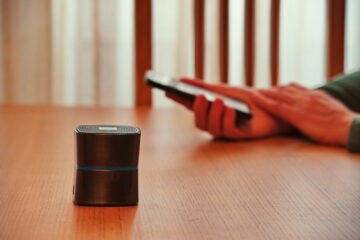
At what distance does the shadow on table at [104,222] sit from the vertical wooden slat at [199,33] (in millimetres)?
1082

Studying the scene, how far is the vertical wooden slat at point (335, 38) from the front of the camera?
1704 millimetres

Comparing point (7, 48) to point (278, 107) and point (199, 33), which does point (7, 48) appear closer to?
point (199, 33)

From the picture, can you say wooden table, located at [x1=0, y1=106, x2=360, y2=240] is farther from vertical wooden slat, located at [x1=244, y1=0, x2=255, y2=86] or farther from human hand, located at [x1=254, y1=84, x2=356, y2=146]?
vertical wooden slat, located at [x1=244, y1=0, x2=255, y2=86]

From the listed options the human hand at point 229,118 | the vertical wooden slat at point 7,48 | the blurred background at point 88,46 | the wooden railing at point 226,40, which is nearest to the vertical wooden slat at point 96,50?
the blurred background at point 88,46

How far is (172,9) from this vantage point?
7.94 ft

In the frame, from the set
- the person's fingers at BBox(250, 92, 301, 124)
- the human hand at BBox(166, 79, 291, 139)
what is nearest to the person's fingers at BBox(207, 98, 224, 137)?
the human hand at BBox(166, 79, 291, 139)

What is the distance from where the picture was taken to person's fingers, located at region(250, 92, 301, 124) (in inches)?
45.9

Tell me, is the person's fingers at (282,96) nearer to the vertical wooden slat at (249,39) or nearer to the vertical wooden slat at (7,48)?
the vertical wooden slat at (249,39)

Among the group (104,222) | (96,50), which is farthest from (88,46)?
(104,222)

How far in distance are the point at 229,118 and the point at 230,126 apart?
0.02 m

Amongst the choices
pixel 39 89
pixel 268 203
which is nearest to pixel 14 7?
pixel 39 89

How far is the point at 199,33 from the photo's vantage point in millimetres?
1623

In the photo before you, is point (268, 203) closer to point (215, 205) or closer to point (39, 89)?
point (215, 205)

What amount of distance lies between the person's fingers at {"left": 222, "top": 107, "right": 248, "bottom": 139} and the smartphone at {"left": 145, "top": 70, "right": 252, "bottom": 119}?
2 centimetres
